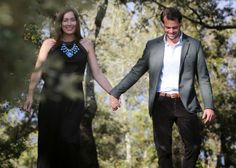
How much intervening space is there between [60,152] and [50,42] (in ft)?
3.44

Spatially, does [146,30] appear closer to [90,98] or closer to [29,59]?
[90,98]

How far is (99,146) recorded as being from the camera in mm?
39719

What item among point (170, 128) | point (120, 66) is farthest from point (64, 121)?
point (120, 66)

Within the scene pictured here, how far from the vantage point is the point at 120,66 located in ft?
119

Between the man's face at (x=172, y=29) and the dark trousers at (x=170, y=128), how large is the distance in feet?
1.92

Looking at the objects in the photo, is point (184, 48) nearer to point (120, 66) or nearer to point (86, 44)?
point (86, 44)

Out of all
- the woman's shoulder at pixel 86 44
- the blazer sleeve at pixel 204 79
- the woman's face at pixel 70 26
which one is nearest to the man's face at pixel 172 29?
the blazer sleeve at pixel 204 79

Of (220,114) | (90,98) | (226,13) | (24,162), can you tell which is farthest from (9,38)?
(24,162)

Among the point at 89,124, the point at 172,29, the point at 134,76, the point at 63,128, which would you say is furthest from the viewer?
the point at 89,124

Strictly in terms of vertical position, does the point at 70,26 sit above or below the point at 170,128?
above

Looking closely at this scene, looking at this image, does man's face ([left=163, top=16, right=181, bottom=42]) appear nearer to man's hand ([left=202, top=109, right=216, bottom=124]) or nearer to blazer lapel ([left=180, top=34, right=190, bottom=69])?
blazer lapel ([left=180, top=34, right=190, bottom=69])

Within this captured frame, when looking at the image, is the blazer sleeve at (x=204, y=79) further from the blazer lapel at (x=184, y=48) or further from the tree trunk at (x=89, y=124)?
the tree trunk at (x=89, y=124)

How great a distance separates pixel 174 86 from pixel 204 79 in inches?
14.4

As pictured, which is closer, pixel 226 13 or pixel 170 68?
pixel 170 68
